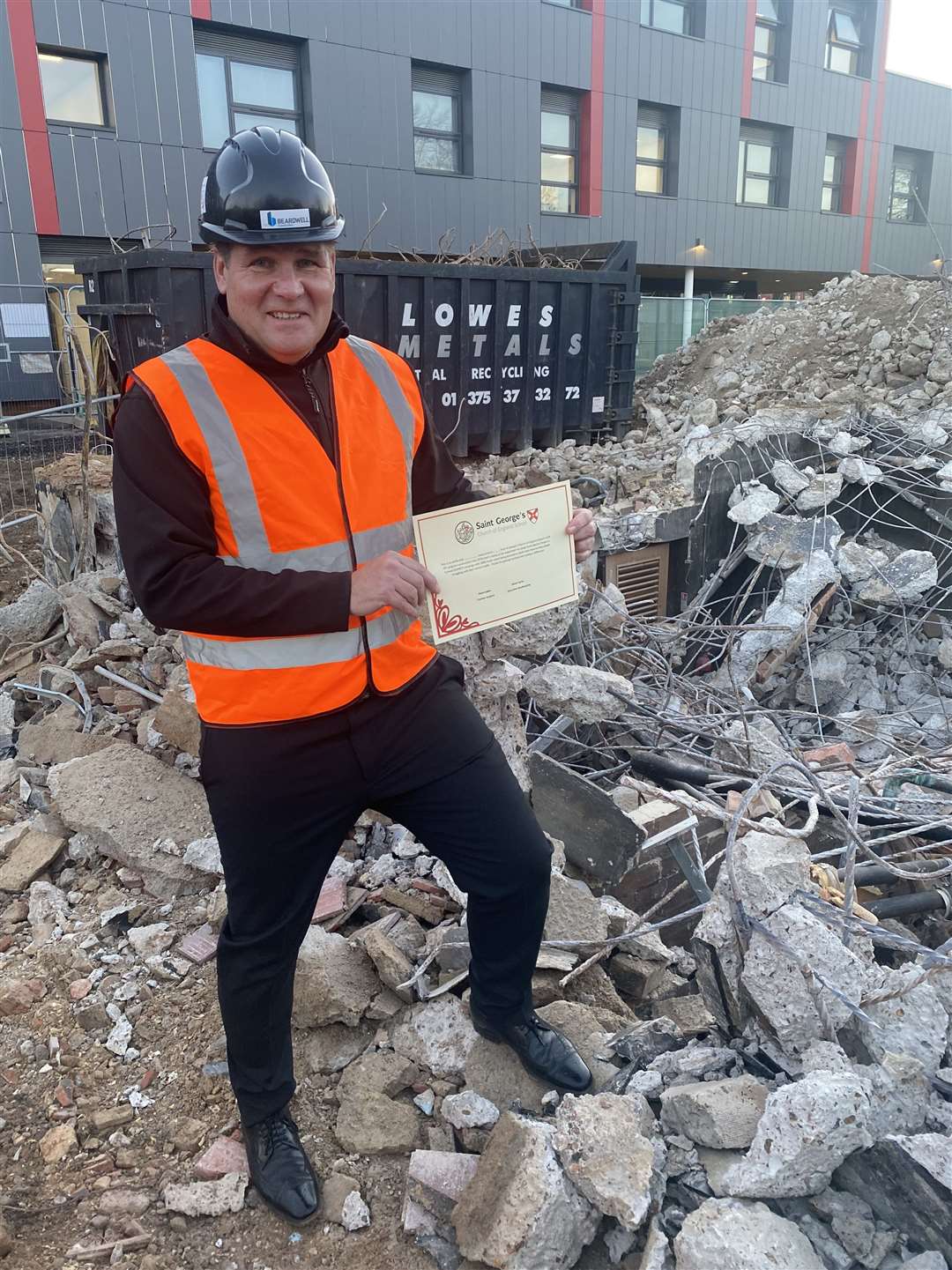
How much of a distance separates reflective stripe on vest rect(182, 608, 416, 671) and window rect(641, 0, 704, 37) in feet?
66.7

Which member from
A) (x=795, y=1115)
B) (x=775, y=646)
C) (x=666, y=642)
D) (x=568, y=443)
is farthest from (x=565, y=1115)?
(x=568, y=443)

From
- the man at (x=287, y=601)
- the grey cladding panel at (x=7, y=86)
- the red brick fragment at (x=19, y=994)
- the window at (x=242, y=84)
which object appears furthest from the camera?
the window at (x=242, y=84)

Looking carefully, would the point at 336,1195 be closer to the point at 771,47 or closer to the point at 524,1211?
the point at 524,1211

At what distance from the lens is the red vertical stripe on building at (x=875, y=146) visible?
72.3 ft

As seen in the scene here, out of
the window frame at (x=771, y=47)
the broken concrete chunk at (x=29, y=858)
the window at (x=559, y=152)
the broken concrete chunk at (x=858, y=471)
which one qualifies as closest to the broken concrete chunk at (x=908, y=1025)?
the broken concrete chunk at (x=29, y=858)

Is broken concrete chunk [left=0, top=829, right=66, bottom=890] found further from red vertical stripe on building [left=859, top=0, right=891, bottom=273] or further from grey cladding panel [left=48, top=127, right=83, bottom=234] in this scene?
red vertical stripe on building [left=859, top=0, right=891, bottom=273]

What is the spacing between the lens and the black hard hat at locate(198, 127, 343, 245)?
184 cm

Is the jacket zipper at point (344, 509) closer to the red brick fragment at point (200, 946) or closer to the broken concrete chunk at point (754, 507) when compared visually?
the red brick fragment at point (200, 946)

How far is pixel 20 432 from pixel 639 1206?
9483 mm

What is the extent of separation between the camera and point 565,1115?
2008 millimetres

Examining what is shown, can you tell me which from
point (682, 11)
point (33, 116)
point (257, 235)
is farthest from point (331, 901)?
point (682, 11)

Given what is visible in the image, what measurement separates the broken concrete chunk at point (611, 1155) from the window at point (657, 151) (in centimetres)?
1971

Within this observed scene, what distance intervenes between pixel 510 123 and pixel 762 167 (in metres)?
7.65

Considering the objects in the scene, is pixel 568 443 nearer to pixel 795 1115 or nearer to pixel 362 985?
pixel 362 985
